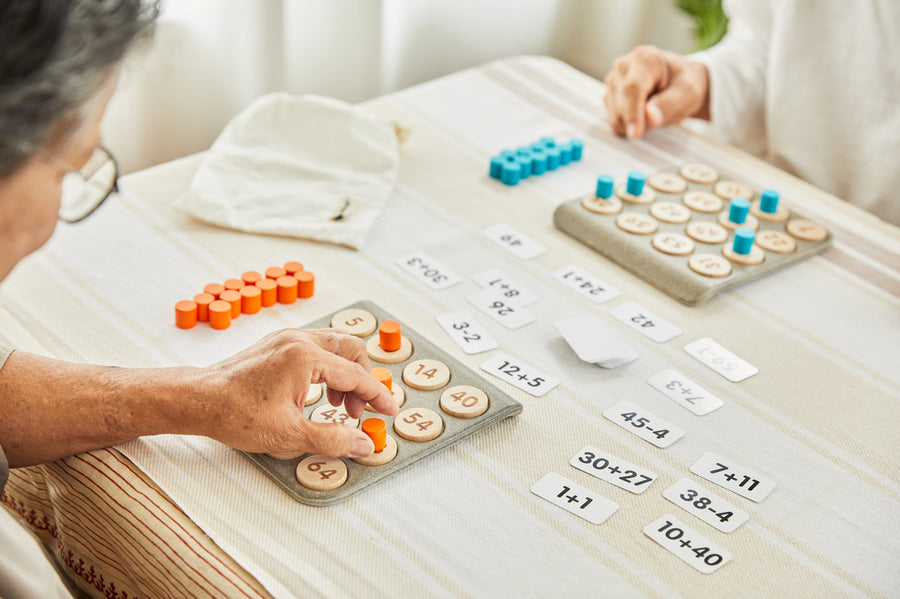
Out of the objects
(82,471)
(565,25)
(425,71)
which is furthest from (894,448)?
(565,25)

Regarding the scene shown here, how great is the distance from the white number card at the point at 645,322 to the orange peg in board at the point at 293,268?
42 cm

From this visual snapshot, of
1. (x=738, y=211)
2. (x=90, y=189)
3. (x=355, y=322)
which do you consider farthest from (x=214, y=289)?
(x=738, y=211)

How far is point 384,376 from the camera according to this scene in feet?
3.35

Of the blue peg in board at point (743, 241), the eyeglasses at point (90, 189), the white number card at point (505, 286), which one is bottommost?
the white number card at point (505, 286)

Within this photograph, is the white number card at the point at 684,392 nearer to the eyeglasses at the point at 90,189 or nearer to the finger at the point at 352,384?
the finger at the point at 352,384

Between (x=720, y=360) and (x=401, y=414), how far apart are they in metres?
0.43

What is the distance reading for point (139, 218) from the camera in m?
1.34

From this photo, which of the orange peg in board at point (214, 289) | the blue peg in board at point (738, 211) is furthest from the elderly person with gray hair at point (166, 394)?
the blue peg in board at point (738, 211)

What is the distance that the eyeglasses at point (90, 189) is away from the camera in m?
0.83

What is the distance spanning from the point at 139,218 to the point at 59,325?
27 cm

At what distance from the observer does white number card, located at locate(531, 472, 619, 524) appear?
2.98 ft

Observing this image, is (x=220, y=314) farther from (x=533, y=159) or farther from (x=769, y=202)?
(x=769, y=202)

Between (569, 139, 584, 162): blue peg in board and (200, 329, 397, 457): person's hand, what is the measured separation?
77 cm

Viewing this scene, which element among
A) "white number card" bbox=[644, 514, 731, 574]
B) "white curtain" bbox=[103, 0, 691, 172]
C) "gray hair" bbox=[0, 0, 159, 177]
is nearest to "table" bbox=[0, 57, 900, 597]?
"white number card" bbox=[644, 514, 731, 574]
